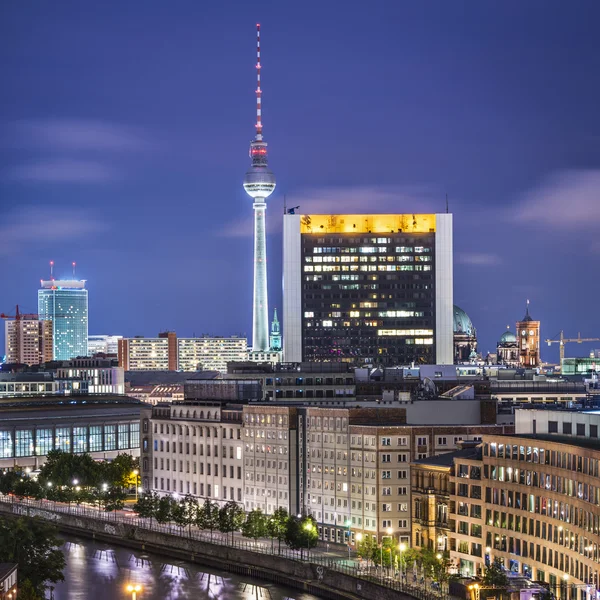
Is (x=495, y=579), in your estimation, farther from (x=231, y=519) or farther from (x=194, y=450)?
(x=194, y=450)

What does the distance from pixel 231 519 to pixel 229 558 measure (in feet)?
25.8

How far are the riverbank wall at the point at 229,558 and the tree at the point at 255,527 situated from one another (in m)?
2.46

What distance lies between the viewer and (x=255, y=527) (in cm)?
12825

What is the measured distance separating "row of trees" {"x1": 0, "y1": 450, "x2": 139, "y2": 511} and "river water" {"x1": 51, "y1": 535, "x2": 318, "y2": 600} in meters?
24.5

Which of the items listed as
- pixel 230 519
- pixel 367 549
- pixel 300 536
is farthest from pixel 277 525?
pixel 367 549

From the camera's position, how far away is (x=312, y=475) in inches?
5330

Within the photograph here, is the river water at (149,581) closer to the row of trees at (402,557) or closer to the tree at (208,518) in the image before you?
the tree at (208,518)

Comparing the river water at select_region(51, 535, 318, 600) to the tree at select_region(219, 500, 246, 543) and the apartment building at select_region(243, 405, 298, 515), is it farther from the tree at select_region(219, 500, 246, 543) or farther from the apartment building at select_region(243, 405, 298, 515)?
the apartment building at select_region(243, 405, 298, 515)

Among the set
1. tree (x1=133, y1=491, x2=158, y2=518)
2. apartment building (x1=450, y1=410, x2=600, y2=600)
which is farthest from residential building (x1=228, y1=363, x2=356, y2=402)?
apartment building (x1=450, y1=410, x2=600, y2=600)

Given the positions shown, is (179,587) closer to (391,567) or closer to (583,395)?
(391,567)

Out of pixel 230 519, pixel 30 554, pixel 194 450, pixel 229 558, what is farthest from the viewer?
pixel 194 450

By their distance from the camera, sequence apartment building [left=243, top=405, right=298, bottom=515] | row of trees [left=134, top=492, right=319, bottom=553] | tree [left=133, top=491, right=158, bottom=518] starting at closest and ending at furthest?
row of trees [left=134, top=492, right=319, bottom=553]
apartment building [left=243, top=405, right=298, bottom=515]
tree [left=133, top=491, right=158, bottom=518]

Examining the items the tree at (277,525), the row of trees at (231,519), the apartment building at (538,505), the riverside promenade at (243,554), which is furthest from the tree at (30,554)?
the apartment building at (538,505)

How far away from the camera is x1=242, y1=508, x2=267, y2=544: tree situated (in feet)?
420
